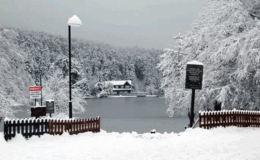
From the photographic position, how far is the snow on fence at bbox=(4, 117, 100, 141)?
12.5 m

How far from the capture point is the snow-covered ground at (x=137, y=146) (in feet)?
31.3

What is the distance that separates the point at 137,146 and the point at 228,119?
6.93m

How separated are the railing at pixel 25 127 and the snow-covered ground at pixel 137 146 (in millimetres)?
272

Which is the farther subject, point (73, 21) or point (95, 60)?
point (95, 60)

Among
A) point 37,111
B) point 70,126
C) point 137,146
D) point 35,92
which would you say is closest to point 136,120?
point 35,92

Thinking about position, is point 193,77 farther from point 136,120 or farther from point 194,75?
point 136,120

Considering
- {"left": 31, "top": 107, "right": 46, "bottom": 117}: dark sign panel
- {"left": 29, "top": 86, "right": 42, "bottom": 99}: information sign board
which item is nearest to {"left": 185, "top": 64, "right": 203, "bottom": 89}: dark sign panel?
{"left": 31, "top": 107, "right": 46, "bottom": 117}: dark sign panel

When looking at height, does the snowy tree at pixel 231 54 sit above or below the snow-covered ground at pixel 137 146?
above

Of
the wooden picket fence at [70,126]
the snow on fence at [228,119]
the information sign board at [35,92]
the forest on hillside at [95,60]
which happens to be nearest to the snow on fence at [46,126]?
the wooden picket fence at [70,126]

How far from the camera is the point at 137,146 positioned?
11219 mm

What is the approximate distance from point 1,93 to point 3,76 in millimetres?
2287

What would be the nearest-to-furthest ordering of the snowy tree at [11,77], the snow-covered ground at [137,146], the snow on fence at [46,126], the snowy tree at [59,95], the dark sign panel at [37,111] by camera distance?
1. the snow-covered ground at [137,146]
2. the snow on fence at [46,126]
3. the dark sign panel at [37,111]
4. the snowy tree at [11,77]
5. the snowy tree at [59,95]

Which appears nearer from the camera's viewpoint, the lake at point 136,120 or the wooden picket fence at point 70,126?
the wooden picket fence at point 70,126

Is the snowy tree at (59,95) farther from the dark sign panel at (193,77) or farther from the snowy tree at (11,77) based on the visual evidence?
the dark sign panel at (193,77)
